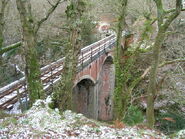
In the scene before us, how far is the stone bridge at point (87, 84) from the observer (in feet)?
32.9

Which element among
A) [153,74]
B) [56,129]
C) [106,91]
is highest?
[153,74]

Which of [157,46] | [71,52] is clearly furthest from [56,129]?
[157,46]

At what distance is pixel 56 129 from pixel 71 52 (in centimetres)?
249

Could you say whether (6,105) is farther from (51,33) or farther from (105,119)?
(105,119)

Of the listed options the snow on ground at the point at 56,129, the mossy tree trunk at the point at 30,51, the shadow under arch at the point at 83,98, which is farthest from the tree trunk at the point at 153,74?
the shadow under arch at the point at 83,98

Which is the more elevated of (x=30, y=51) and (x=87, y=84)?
(x=30, y=51)

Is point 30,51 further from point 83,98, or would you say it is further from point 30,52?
point 83,98

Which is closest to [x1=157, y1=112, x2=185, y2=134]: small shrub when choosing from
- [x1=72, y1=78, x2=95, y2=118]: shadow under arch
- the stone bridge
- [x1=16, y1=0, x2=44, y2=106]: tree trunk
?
the stone bridge

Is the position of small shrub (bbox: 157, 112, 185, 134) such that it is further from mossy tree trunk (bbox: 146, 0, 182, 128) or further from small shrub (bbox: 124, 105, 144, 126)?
mossy tree trunk (bbox: 146, 0, 182, 128)

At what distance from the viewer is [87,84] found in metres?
19.2

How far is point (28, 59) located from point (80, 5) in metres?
2.18

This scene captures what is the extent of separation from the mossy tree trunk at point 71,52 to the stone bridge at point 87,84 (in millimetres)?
1785

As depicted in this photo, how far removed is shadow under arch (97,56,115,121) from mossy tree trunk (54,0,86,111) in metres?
17.3

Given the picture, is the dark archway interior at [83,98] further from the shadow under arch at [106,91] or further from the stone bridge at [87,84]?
the shadow under arch at [106,91]
